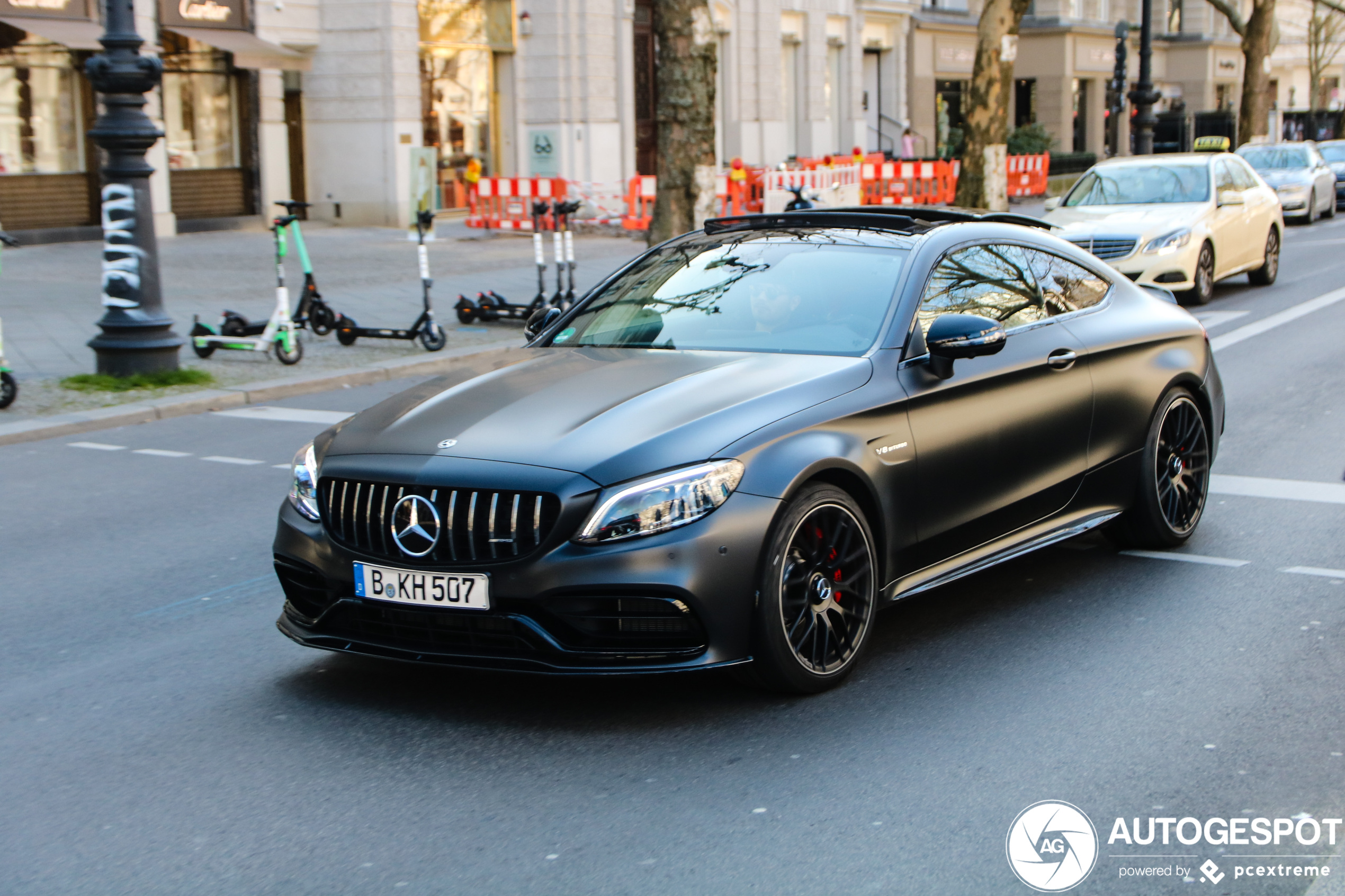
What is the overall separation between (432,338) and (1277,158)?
2292 centimetres

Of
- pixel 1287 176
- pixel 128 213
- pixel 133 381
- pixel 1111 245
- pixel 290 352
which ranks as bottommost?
pixel 133 381

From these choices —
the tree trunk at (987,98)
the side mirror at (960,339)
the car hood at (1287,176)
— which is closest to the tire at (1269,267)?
the tree trunk at (987,98)

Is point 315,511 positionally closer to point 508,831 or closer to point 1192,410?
point 508,831

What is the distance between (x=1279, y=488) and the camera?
786cm

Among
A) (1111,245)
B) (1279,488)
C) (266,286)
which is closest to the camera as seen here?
(1279,488)

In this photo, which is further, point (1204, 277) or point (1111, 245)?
point (1204, 277)

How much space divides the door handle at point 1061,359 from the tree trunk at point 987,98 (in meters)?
19.4

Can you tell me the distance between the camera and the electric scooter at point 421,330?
1372 centimetres

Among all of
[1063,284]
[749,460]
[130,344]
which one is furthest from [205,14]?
[749,460]

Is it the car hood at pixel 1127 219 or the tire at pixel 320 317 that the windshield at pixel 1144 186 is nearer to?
the car hood at pixel 1127 219

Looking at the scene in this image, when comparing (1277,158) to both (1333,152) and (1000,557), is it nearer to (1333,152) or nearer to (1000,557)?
(1333,152)

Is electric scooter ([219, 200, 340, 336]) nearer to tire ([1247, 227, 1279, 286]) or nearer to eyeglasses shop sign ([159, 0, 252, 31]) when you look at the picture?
tire ([1247, 227, 1279, 286])

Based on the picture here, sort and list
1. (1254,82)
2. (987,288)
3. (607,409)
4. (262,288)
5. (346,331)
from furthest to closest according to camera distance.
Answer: (1254,82), (262,288), (346,331), (987,288), (607,409)

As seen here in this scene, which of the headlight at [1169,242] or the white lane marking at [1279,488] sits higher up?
the headlight at [1169,242]
